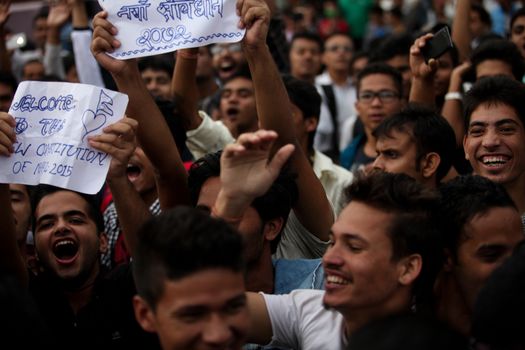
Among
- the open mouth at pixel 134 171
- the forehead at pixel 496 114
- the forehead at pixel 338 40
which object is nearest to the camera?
the forehead at pixel 496 114

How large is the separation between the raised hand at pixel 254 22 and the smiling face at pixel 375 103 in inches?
111

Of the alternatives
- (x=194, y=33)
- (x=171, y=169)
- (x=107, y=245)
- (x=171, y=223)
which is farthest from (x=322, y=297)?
(x=107, y=245)

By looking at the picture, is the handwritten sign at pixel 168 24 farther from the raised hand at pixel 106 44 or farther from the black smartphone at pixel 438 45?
the black smartphone at pixel 438 45

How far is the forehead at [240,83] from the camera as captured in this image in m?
6.68

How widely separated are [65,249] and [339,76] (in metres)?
5.98

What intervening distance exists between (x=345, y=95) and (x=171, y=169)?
5.56 metres

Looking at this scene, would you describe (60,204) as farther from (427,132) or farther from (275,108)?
(427,132)

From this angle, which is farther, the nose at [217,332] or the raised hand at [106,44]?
the raised hand at [106,44]

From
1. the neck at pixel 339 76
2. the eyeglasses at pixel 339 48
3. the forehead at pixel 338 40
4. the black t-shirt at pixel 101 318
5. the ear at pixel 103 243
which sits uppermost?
the forehead at pixel 338 40

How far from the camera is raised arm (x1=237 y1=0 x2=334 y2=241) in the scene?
12.7 ft

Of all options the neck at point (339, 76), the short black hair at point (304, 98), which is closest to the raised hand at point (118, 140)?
the short black hair at point (304, 98)

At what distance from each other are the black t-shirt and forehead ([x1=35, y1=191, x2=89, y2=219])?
384 millimetres

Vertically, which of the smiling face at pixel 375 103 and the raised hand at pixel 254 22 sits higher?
the raised hand at pixel 254 22

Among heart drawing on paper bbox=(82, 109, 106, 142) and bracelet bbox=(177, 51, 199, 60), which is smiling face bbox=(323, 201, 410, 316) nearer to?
heart drawing on paper bbox=(82, 109, 106, 142)
